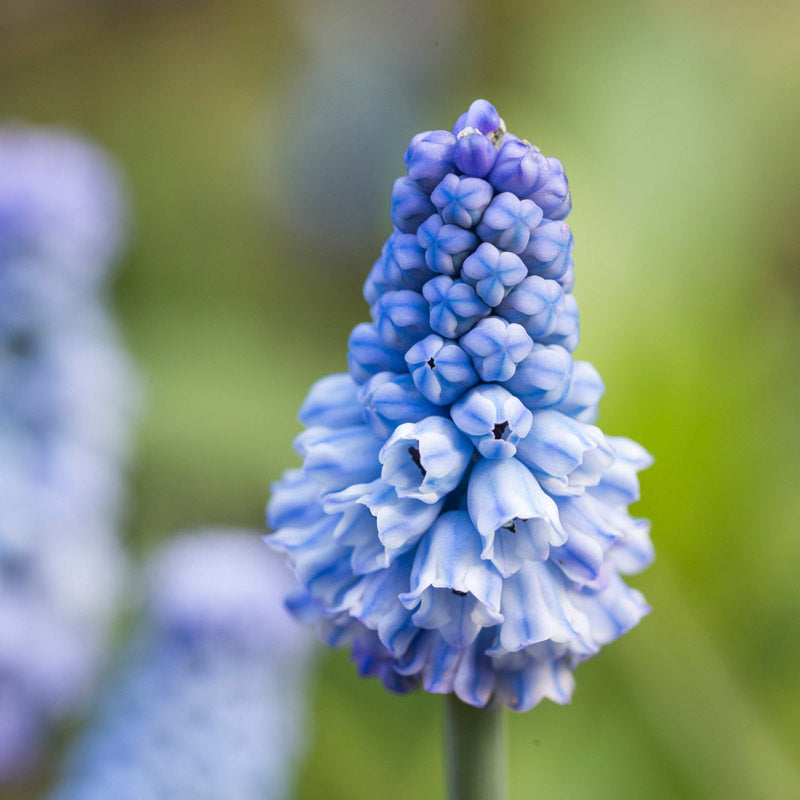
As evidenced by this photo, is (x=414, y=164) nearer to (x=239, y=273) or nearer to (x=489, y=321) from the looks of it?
(x=489, y=321)

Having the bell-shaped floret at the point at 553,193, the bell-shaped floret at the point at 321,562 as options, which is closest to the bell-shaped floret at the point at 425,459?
the bell-shaped floret at the point at 321,562

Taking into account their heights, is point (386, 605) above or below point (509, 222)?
below

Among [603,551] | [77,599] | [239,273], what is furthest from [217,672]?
[239,273]

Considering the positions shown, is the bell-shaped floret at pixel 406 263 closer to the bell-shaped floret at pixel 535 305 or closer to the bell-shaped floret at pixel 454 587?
the bell-shaped floret at pixel 535 305

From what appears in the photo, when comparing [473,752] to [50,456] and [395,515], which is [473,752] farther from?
[50,456]

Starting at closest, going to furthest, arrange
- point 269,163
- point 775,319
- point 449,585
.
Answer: point 449,585 → point 775,319 → point 269,163

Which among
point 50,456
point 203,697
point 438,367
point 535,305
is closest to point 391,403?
point 438,367
